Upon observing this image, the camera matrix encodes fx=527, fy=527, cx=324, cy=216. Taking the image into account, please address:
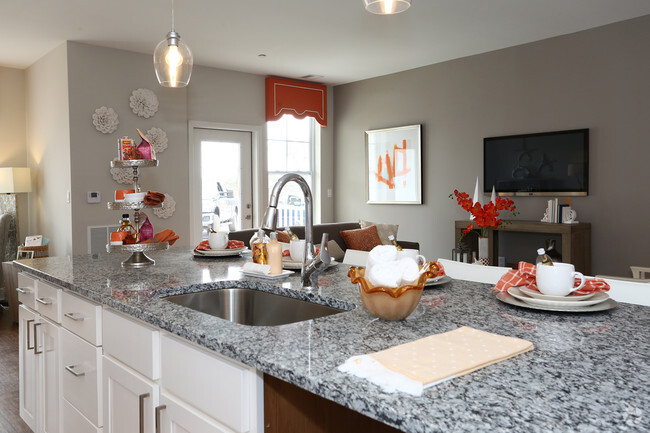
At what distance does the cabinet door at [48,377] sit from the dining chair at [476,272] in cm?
150

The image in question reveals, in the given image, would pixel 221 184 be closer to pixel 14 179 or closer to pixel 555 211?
pixel 14 179

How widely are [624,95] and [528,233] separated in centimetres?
147

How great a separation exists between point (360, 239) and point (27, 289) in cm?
351

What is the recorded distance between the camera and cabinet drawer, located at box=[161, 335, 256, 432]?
3.48 feet

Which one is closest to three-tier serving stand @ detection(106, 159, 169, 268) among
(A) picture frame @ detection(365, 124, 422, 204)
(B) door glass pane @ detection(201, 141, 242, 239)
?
(B) door glass pane @ detection(201, 141, 242, 239)

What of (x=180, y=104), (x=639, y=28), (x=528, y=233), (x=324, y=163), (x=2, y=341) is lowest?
(x=2, y=341)

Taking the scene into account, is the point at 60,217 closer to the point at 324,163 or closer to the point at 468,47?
the point at 324,163

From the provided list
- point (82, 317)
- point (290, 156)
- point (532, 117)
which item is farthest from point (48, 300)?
point (290, 156)

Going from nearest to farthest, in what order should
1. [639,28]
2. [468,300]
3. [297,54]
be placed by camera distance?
[468,300]
[639,28]
[297,54]

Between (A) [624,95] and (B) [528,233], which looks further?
(B) [528,233]

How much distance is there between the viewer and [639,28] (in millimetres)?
4418

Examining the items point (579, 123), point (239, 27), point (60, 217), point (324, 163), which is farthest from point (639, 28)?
point (60, 217)

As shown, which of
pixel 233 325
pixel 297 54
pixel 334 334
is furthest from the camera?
pixel 297 54

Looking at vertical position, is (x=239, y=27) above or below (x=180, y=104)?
above
